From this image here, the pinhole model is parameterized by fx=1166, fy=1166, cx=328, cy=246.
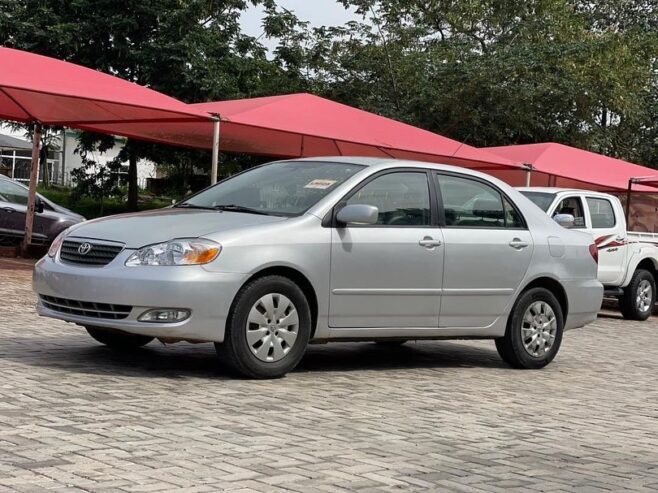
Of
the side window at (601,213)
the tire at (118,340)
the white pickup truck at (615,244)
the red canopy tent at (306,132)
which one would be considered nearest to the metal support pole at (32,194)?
the red canopy tent at (306,132)

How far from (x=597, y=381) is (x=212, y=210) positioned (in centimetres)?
358

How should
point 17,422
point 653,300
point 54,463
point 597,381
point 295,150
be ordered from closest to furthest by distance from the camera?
point 54,463
point 17,422
point 597,381
point 653,300
point 295,150

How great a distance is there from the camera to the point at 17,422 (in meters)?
6.28

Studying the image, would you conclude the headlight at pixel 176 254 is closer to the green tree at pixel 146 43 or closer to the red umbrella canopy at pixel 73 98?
the red umbrella canopy at pixel 73 98

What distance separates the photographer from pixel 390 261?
8938 millimetres

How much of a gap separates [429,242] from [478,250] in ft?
1.84

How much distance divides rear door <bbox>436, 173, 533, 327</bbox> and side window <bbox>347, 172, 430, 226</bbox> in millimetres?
186

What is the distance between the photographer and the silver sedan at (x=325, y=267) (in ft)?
26.1

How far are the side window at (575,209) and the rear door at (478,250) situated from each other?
7.07m

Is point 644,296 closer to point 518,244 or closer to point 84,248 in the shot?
point 518,244

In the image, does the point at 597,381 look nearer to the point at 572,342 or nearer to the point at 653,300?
the point at 572,342

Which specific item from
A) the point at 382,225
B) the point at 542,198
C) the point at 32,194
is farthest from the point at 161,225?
the point at 32,194

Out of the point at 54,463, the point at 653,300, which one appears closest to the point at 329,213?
the point at 54,463

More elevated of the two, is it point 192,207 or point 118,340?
point 192,207
